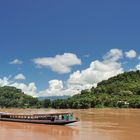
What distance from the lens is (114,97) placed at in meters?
123

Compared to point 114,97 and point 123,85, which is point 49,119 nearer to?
point 114,97

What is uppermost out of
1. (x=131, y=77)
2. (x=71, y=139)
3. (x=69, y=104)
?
(x=131, y=77)

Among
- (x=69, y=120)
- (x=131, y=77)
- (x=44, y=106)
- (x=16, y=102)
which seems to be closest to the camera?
(x=69, y=120)

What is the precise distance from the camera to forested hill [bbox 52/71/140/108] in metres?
112

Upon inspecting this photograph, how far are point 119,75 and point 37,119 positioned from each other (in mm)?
135343

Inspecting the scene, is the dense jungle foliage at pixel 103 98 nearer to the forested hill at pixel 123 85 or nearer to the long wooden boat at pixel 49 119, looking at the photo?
the forested hill at pixel 123 85

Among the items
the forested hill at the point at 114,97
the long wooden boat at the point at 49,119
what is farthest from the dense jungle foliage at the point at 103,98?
the long wooden boat at the point at 49,119

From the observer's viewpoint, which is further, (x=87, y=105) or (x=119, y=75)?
(x=119, y=75)

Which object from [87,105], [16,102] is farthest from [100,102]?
[16,102]

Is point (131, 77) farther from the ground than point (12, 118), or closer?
farther from the ground

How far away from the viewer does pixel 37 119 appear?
146 feet

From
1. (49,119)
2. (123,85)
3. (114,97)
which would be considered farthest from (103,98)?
(49,119)

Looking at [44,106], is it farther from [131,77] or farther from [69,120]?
[69,120]

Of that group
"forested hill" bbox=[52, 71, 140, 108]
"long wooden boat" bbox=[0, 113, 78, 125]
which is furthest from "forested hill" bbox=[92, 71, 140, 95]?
"long wooden boat" bbox=[0, 113, 78, 125]
